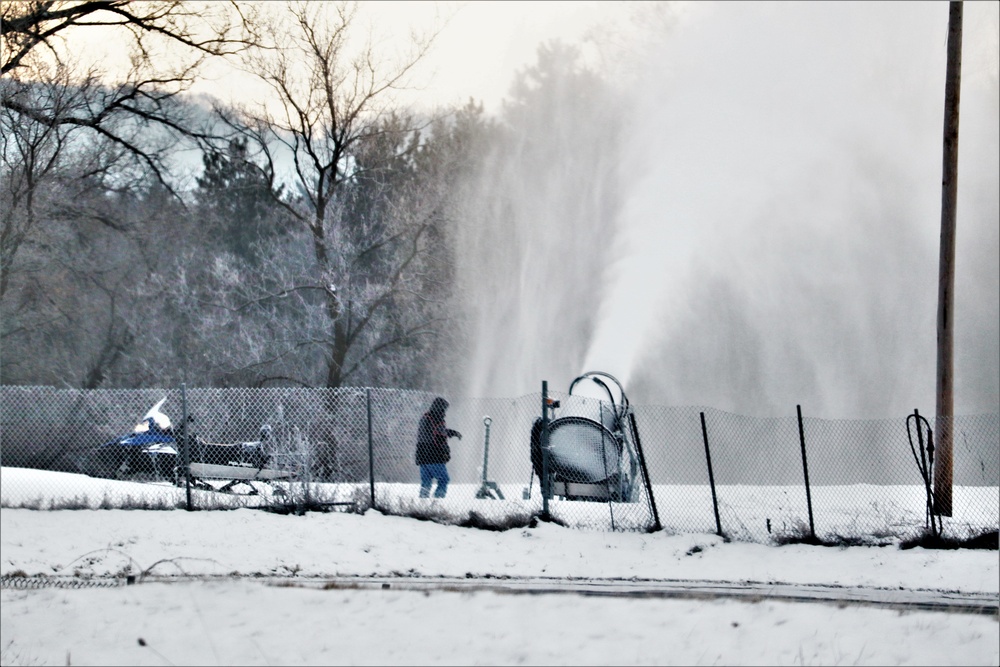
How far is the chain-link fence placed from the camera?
482 inches

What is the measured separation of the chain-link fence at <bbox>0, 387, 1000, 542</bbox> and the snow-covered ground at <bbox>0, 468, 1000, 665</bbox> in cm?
96

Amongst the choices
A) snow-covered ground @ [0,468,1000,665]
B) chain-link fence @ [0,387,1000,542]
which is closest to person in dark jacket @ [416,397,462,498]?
chain-link fence @ [0,387,1000,542]

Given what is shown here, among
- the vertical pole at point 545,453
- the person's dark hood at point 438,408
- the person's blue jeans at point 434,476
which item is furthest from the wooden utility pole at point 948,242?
the person's dark hood at point 438,408

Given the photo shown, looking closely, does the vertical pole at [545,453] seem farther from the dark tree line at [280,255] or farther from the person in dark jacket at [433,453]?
the dark tree line at [280,255]

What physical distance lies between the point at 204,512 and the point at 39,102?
6.72 meters

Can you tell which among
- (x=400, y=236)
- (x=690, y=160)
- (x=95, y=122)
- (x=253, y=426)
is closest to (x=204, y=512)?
(x=253, y=426)

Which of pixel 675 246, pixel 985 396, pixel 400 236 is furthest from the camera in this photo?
pixel 985 396

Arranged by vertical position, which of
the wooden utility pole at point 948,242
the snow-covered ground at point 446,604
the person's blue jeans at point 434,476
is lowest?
the snow-covered ground at point 446,604

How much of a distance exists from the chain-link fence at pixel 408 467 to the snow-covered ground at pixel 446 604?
96 centimetres

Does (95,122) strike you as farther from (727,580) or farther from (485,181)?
(485,181)

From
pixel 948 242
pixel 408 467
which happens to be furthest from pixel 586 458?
→ pixel 408 467

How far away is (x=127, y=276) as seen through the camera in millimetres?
30172

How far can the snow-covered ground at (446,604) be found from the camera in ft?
21.5

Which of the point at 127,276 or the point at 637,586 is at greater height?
the point at 127,276
